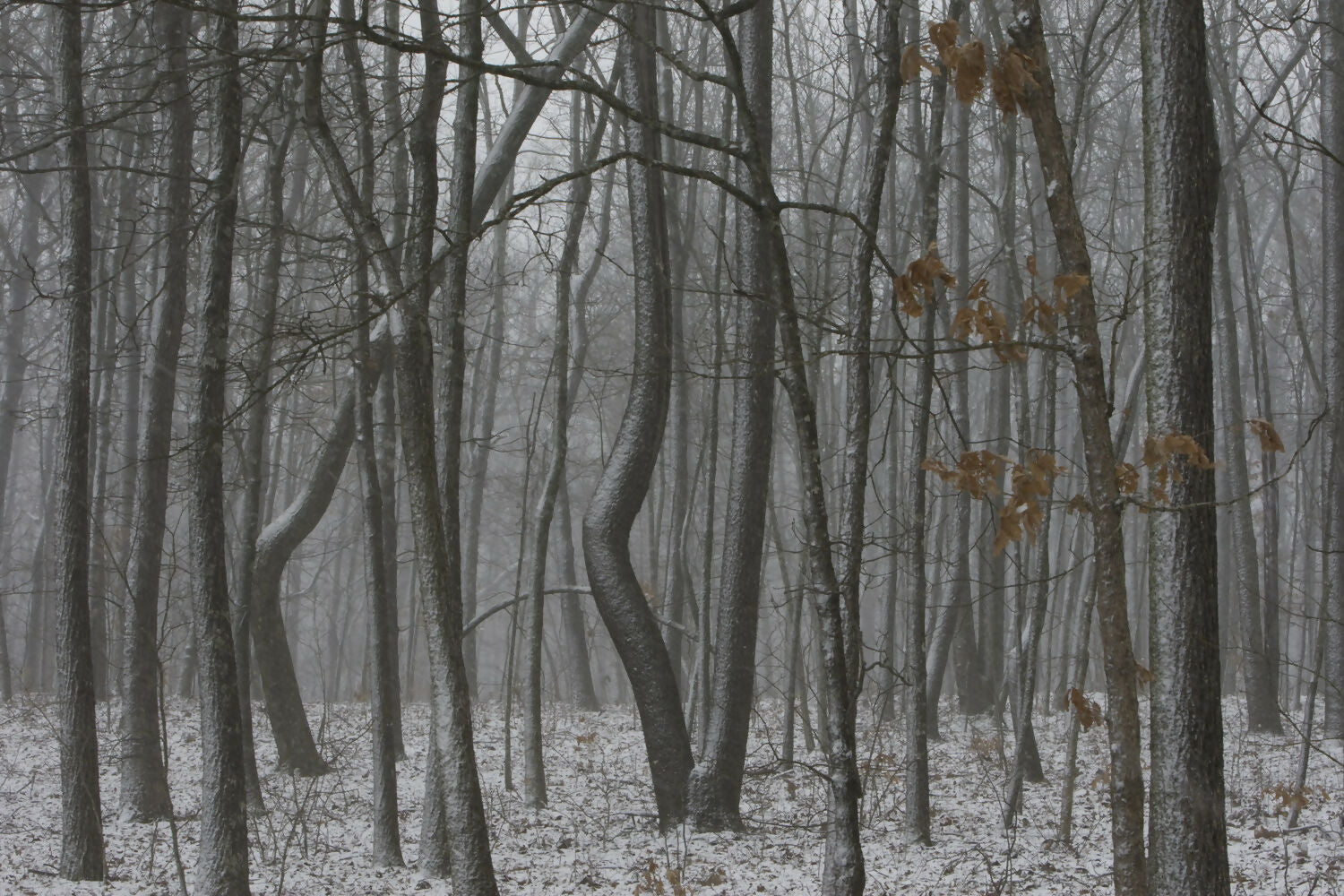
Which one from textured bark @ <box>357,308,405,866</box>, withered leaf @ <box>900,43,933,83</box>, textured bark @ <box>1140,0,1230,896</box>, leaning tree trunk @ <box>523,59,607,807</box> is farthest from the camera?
leaning tree trunk @ <box>523,59,607,807</box>

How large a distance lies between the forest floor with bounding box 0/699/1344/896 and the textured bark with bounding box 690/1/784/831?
25cm

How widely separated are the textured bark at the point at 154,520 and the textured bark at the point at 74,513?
3.31ft

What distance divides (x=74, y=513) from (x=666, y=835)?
4694 millimetres

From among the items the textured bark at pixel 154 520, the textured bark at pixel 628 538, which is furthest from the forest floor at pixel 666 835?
the textured bark at pixel 628 538

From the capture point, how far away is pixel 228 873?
19.6 feet

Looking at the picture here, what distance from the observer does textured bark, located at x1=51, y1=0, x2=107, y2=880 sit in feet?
23.1

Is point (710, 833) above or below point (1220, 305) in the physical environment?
below

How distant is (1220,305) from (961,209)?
13.5 feet

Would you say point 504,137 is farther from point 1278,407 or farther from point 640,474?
point 1278,407

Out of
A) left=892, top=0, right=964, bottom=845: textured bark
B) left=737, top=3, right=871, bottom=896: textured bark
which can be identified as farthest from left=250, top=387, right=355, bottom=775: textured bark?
left=737, top=3, right=871, bottom=896: textured bark

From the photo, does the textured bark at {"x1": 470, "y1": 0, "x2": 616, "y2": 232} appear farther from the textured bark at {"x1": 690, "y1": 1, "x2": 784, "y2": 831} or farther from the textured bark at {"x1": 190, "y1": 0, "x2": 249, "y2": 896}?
the textured bark at {"x1": 190, "y1": 0, "x2": 249, "y2": 896}

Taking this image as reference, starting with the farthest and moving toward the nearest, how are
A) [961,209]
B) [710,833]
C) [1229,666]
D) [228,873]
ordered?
[1229,666]
[961,209]
[710,833]
[228,873]

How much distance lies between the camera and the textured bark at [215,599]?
6000 mm

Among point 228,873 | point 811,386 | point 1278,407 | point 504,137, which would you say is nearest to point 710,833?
point 228,873
